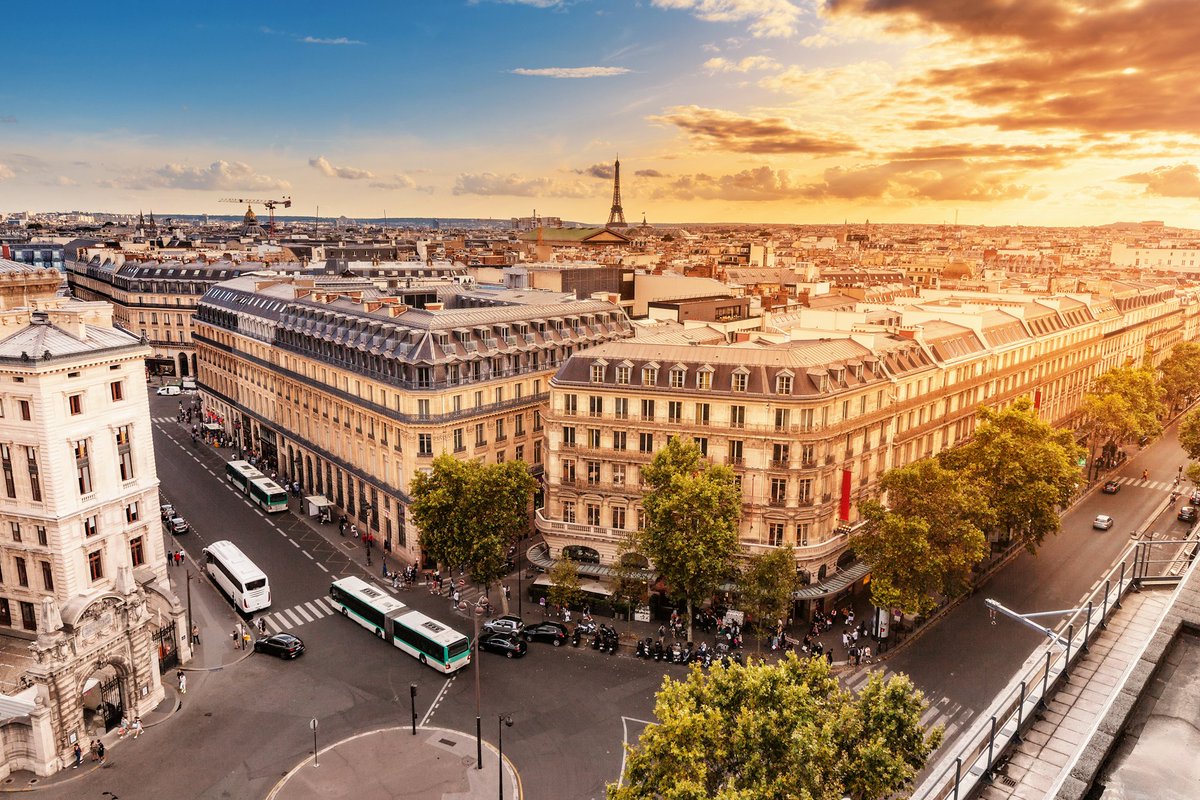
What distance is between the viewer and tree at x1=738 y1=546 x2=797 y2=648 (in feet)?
189

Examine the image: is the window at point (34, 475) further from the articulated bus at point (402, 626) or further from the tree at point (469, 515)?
the tree at point (469, 515)

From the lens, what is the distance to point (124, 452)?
193ft

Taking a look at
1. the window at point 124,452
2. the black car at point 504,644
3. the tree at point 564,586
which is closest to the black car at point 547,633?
the black car at point 504,644

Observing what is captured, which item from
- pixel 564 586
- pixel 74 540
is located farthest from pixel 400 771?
pixel 74 540

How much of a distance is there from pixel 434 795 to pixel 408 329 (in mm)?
42923

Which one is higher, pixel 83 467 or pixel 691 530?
pixel 83 467

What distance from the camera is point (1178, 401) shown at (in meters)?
133

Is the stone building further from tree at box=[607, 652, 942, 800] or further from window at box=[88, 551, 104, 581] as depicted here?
tree at box=[607, 652, 942, 800]

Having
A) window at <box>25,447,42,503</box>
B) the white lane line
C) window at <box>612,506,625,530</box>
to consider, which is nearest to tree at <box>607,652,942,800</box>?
the white lane line

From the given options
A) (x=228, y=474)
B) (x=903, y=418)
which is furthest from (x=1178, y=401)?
(x=228, y=474)

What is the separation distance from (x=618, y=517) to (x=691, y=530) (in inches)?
461

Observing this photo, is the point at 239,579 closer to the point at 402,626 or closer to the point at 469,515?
the point at 402,626

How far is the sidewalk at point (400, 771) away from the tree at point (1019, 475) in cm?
4511

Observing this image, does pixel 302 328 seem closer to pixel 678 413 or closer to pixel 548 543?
pixel 548 543
